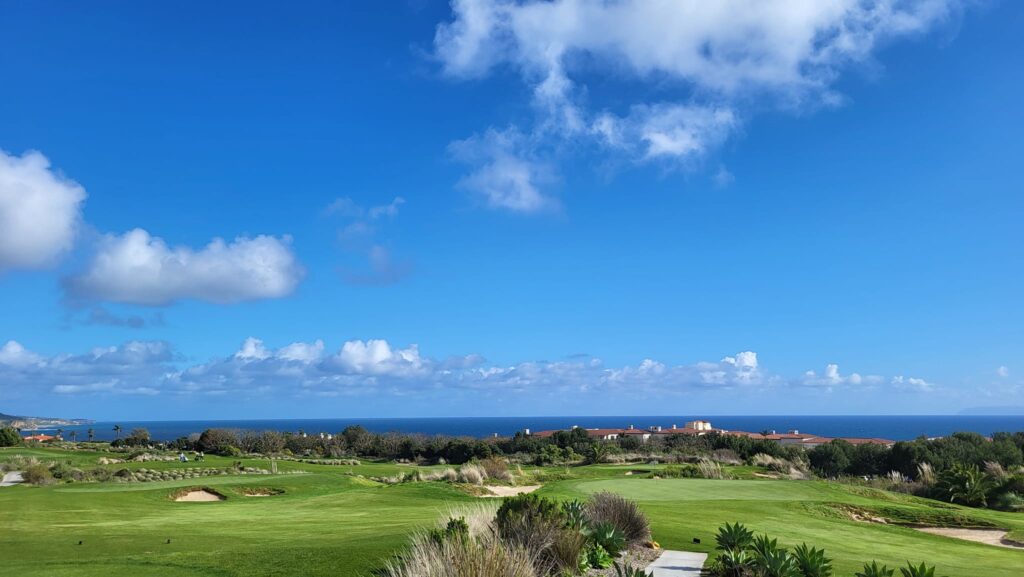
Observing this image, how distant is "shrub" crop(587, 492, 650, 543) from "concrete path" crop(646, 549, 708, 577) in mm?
757

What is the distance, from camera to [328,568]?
1027 centimetres

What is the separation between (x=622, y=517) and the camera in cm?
1340

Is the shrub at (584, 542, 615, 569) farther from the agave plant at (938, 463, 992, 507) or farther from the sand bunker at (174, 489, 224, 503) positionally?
the agave plant at (938, 463, 992, 507)

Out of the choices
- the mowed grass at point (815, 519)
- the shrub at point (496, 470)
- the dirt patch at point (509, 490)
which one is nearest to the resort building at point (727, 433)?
the mowed grass at point (815, 519)

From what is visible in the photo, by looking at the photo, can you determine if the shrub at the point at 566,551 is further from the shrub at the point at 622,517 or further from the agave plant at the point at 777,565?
the agave plant at the point at 777,565

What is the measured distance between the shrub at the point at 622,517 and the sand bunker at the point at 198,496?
1749 cm

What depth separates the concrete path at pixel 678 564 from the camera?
10.8 metres

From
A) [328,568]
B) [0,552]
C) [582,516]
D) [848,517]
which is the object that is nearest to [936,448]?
[848,517]

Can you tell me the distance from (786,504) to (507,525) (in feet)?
51.5

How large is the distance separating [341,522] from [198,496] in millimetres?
12066

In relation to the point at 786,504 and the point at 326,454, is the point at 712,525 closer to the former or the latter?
the point at 786,504

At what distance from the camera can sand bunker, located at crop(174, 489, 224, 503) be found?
2503 centimetres

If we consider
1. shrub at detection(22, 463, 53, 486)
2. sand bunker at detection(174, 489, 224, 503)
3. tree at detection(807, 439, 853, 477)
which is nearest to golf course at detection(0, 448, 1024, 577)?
sand bunker at detection(174, 489, 224, 503)

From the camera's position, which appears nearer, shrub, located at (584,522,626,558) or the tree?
shrub, located at (584,522,626,558)
